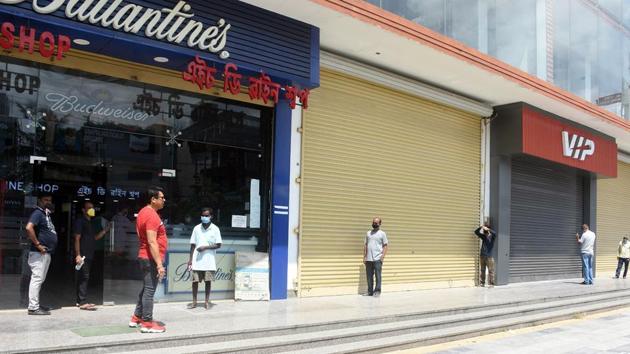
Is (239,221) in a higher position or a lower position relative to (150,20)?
lower

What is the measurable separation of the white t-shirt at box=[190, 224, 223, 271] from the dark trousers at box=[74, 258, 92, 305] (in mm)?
1592

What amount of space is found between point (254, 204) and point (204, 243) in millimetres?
1764

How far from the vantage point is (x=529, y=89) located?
14055 mm

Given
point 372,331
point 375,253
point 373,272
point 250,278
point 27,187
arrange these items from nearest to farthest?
point 27,187 < point 372,331 < point 250,278 < point 375,253 < point 373,272

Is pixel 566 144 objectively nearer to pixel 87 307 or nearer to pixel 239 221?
pixel 239 221

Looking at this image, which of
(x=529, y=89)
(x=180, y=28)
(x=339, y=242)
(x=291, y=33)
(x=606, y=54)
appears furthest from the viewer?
(x=606, y=54)

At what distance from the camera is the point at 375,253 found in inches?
456

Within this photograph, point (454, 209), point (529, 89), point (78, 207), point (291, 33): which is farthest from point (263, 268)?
point (529, 89)

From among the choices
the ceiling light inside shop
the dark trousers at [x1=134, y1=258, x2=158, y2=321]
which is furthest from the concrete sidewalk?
the ceiling light inside shop

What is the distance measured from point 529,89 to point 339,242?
21.1 feet

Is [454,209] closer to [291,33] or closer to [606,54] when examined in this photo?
[291,33]

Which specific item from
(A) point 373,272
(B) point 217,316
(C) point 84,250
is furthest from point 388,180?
(C) point 84,250

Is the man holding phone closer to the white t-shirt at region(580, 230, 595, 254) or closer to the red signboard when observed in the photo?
the red signboard

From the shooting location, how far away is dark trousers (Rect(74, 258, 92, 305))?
8.47 meters
